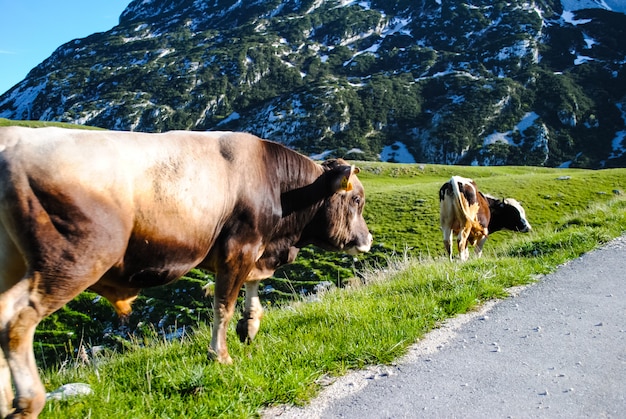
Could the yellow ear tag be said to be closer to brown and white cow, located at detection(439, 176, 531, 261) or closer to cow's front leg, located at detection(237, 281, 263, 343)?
cow's front leg, located at detection(237, 281, 263, 343)

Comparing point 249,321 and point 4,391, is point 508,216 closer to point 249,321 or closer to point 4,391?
point 249,321

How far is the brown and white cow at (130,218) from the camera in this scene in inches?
144

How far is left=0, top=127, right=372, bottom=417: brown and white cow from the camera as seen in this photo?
3.65 meters

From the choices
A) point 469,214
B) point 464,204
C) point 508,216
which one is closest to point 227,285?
point 464,204

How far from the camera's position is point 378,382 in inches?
191

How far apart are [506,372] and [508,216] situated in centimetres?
1675

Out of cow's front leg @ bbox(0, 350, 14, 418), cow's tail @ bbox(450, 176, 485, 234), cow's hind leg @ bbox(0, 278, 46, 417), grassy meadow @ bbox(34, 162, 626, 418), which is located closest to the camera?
cow's hind leg @ bbox(0, 278, 46, 417)

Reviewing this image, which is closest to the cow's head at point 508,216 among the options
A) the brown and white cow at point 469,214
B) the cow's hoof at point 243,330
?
the brown and white cow at point 469,214

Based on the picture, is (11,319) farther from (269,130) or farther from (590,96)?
(590,96)

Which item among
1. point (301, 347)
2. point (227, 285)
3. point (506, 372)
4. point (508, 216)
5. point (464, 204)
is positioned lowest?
point (508, 216)

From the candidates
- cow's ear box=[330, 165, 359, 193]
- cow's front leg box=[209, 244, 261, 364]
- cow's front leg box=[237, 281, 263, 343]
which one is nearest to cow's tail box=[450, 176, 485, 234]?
cow's ear box=[330, 165, 359, 193]

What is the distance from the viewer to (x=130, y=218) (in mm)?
4230

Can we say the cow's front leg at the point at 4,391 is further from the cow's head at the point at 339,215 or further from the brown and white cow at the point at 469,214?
the brown and white cow at the point at 469,214

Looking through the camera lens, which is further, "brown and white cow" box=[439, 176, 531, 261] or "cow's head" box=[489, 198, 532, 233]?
"cow's head" box=[489, 198, 532, 233]
